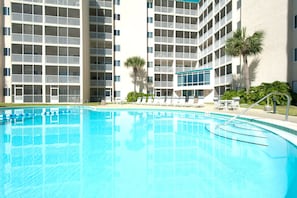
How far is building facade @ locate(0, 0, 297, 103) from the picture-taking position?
26438 mm

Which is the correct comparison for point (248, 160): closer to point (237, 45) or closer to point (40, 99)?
point (237, 45)

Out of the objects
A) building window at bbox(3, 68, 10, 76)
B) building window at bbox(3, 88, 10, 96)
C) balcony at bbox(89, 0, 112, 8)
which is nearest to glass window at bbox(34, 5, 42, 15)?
balcony at bbox(89, 0, 112, 8)

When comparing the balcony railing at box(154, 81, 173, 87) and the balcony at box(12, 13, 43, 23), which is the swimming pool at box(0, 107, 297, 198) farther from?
the balcony railing at box(154, 81, 173, 87)

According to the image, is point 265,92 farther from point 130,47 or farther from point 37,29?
point 37,29

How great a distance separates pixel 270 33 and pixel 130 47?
72.8 feet

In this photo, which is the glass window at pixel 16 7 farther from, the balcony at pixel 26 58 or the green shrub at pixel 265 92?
the green shrub at pixel 265 92

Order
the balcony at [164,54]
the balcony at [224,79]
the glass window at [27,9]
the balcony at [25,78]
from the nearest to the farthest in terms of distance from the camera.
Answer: the balcony at [25,78]
the glass window at [27,9]
the balcony at [224,79]
the balcony at [164,54]

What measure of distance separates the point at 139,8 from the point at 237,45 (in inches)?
845

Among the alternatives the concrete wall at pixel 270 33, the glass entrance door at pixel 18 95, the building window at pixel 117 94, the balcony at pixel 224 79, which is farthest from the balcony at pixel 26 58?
the concrete wall at pixel 270 33

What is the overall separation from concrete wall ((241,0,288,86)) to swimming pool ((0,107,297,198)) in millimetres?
18325

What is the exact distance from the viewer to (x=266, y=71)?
25.9m

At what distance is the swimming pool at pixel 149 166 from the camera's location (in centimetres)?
447

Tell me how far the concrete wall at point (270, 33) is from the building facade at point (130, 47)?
0.34 ft

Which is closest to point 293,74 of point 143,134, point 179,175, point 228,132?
point 228,132
